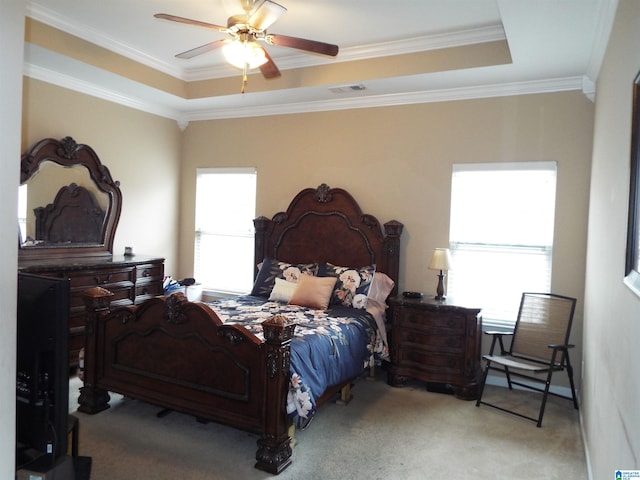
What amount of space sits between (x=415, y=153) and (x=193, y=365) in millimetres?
2896

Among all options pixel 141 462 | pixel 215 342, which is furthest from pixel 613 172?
pixel 141 462

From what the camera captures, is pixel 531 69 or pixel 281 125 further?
pixel 281 125

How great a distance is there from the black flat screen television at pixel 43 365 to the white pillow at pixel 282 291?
3168mm

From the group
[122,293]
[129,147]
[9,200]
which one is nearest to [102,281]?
[122,293]

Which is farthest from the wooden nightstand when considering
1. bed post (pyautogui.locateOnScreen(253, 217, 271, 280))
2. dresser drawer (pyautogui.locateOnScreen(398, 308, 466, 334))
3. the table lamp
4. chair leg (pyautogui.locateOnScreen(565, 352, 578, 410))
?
bed post (pyautogui.locateOnScreen(253, 217, 271, 280))

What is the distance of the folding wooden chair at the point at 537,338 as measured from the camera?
3.70 metres

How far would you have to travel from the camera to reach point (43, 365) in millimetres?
1228

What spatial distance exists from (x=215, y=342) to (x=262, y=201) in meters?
2.68

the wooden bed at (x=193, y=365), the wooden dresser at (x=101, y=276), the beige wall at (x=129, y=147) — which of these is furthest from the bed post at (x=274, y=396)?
the beige wall at (x=129, y=147)

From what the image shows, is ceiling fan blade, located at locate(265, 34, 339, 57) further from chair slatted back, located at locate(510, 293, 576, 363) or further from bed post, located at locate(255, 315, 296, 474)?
chair slatted back, located at locate(510, 293, 576, 363)

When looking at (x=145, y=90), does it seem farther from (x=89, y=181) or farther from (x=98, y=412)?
(x=98, y=412)

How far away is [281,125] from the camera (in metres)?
5.26

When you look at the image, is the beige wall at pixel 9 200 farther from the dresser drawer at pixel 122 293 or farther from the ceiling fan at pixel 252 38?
the dresser drawer at pixel 122 293

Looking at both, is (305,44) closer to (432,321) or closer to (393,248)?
(393,248)
